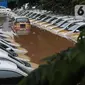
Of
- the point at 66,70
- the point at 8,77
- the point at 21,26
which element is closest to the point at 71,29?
the point at 21,26

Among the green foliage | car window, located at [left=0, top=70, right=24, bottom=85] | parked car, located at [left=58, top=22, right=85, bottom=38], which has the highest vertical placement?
Result: the green foliage

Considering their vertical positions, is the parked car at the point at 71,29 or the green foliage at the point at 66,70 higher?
the green foliage at the point at 66,70

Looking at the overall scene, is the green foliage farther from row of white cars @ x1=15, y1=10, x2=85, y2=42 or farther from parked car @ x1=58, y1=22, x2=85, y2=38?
parked car @ x1=58, y1=22, x2=85, y2=38

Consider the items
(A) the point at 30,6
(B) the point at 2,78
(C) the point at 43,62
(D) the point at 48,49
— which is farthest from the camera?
(A) the point at 30,6

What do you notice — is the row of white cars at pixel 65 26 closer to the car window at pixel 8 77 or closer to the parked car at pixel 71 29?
the parked car at pixel 71 29

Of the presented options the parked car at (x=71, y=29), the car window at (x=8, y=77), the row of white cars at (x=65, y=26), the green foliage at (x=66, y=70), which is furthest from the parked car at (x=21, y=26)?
the green foliage at (x=66, y=70)

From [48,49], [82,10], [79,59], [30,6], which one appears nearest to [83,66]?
[79,59]

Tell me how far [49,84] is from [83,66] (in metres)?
0.23

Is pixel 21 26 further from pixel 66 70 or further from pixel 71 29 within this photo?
pixel 66 70

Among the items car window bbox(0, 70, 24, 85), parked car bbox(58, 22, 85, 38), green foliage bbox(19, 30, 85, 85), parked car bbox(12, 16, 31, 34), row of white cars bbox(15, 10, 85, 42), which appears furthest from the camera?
parked car bbox(12, 16, 31, 34)

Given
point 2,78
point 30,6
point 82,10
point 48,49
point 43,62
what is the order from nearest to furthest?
point 43,62
point 2,78
point 82,10
point 48,49
point 30,6

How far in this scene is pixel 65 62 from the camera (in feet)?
6.98

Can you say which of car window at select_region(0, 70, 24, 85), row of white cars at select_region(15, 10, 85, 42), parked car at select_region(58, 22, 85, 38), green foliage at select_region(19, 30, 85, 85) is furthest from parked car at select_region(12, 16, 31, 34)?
green foliage at select_region(19, 30, 85, 85)

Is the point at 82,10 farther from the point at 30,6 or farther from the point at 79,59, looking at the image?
the point at 30,6
